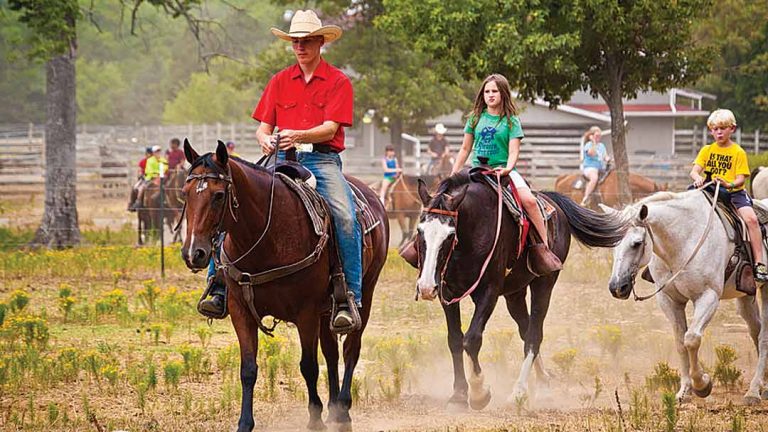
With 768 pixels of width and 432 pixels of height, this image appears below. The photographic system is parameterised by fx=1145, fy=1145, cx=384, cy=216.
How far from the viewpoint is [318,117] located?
8.16 m

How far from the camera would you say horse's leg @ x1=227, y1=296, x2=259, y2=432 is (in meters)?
7.47

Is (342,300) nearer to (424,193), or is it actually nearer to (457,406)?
(424,193)

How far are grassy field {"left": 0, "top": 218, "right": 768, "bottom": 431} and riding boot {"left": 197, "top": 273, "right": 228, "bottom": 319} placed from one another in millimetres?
863

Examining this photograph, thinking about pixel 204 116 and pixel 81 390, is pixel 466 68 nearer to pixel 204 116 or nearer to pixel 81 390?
pixel 81 390

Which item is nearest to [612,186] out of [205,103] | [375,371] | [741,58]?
[375,371]

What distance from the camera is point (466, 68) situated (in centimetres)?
1920

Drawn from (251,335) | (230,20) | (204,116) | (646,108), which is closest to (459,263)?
(251,335)

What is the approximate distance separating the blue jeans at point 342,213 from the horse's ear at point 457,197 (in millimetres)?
821

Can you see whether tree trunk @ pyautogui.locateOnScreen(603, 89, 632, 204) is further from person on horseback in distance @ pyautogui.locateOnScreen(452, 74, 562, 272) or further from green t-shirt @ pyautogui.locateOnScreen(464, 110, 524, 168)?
green t-shirt @ pyautogui.locateOnScreen(464, 110, 524, 168)

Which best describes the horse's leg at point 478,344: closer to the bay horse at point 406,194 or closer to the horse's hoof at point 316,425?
the horse's hoof at point 316,425

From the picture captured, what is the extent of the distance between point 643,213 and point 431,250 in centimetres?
192

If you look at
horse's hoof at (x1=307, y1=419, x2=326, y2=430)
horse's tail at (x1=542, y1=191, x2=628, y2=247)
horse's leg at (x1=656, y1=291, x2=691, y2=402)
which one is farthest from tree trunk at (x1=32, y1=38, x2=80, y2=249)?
horse's hoof at (x1=307, y1=419, x2=326, y2=430)

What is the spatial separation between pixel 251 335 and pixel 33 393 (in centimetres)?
248

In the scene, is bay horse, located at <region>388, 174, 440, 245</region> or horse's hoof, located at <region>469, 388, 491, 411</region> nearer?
horse's hoof, located at <region>469, 388, 491, 411</region>
